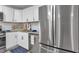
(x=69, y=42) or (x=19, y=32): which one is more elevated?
(x=19, y=32)

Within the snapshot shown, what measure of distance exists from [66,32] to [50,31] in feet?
0.81

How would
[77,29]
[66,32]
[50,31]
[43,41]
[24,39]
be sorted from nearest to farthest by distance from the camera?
[77,29] < [66,32] < [50,31] < [43,41] < [24,39]

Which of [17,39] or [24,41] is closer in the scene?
[17,39]

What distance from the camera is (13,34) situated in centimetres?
130

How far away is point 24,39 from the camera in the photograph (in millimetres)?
1482

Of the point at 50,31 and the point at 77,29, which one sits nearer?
the point at 77,29

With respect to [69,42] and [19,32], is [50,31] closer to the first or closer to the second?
[69,42]
